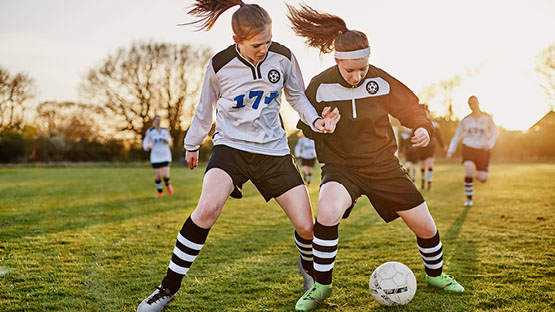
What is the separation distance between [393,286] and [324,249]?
61 centimetres

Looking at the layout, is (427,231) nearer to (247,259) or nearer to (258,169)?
(258,169)

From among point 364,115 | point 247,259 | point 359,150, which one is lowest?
point 247,259

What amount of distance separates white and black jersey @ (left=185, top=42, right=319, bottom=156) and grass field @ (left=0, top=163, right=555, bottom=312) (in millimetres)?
1309

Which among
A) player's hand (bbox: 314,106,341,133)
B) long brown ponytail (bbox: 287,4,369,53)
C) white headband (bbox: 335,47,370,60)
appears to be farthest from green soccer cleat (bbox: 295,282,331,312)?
long brown ponytail (bbox: 287,4,369,53)

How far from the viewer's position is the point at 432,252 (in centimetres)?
382

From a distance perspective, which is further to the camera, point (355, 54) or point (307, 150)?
point (307, 150)

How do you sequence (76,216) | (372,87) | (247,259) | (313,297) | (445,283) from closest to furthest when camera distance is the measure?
(313,297)
(372,87)
(445,283)
(247,259)
(76,216)

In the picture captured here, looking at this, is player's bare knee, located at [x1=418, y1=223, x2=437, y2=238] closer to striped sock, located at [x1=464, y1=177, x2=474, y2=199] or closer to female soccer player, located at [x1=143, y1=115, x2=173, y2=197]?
striped sock, located at [x1=464, y1=177, x2=474, y2=199]

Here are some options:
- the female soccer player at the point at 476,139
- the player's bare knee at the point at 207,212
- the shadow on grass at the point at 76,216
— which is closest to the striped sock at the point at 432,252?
the player's bare knee at the point at 207,212

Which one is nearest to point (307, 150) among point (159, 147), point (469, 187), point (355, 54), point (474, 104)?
point (159, 147)

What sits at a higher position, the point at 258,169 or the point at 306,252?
Answer: the point at 258,169

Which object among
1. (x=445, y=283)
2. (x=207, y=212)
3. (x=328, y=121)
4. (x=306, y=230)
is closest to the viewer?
(x=207, y=212)

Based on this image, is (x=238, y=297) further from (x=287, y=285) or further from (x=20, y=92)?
(x=20, y=92)

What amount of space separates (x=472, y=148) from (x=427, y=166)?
451 centimetres
